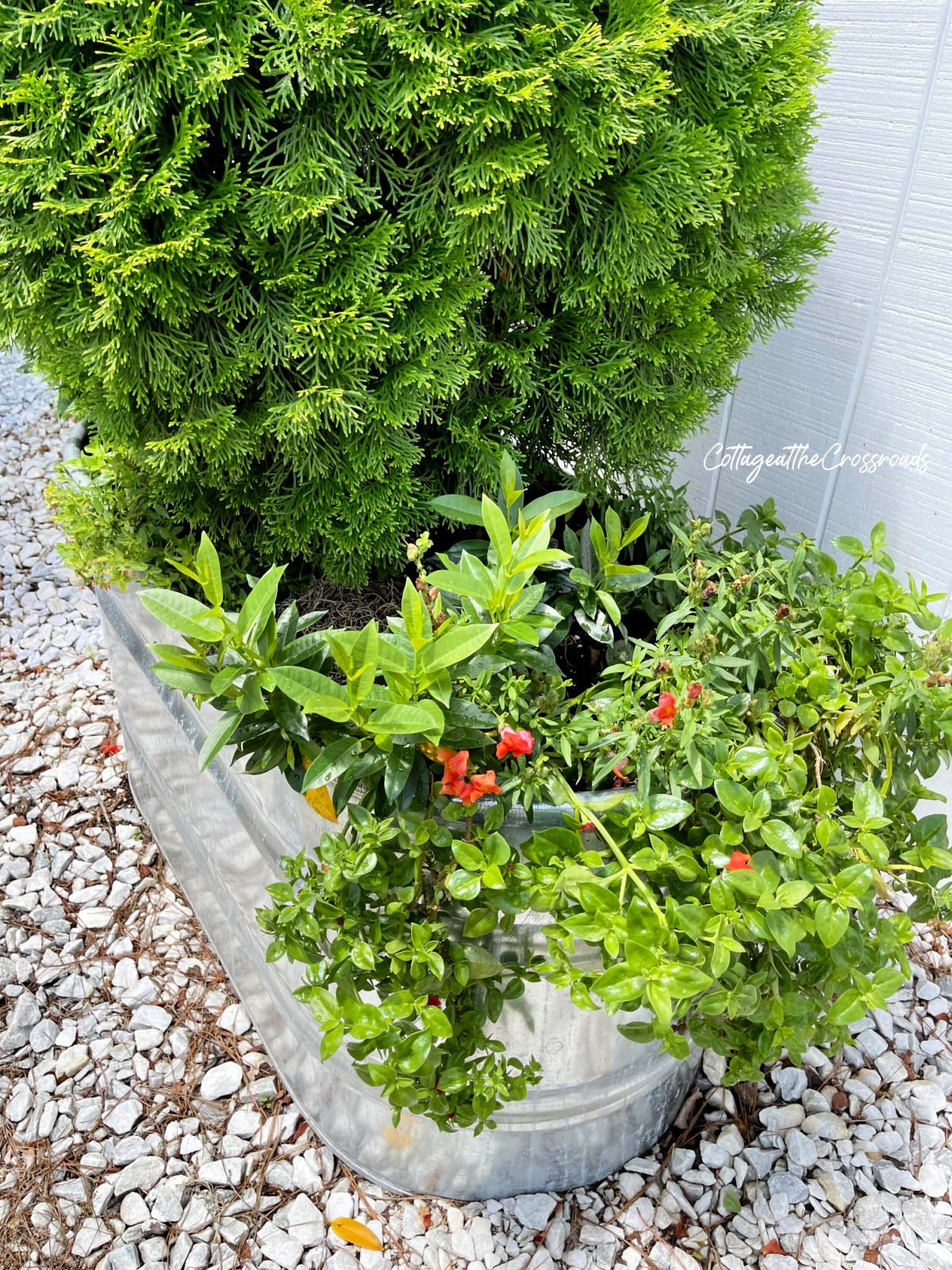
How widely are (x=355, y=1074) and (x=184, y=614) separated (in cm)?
82

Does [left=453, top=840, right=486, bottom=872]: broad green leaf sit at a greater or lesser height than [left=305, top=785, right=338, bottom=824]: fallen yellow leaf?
greater

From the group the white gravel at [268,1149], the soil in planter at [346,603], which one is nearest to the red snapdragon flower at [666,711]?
the soil in planter at [346,603]

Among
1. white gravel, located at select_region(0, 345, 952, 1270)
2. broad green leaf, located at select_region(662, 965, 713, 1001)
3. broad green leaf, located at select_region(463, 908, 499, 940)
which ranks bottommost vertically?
white gravel, located at select_region(0, 345, 952, 1270)

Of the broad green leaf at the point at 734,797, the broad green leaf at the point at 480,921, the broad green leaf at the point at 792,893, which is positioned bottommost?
the broad green leaf at the point at 480,921

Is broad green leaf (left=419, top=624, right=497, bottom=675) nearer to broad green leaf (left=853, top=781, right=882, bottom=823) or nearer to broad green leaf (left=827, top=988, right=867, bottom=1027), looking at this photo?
broad green leaf (left=853, top=781, right=882, bottom=823)

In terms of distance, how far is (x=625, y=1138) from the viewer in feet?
5.34

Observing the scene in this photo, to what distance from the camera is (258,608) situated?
1.10 meters

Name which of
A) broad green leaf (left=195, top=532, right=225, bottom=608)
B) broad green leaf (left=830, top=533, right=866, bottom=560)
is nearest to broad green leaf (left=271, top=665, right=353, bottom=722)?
broad green leaf (left=195, top=532, right=225, bottom=608)

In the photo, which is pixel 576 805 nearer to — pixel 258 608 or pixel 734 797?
pixel 734 797

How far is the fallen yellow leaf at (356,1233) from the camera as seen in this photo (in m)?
1.55

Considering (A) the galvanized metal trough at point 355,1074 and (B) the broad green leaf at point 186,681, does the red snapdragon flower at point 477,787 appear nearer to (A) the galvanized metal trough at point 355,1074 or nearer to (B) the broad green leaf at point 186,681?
(A) the galvanized metal trough at point 355,1074

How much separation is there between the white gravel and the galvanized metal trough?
0.06m

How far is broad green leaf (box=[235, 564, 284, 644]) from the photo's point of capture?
1.10 m

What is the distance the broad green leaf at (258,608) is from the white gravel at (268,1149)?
1.05 metres
